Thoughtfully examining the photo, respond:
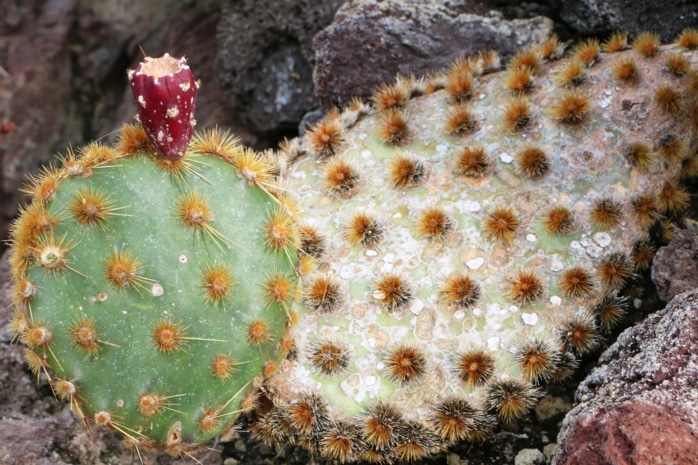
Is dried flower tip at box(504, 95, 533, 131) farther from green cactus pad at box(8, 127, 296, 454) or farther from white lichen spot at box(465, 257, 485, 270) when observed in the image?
green cactus pad at box(8, 127, 296, 454)

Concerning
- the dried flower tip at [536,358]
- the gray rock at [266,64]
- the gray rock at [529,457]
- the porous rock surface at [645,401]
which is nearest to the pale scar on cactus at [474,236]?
the dried flower tip at [536,358]

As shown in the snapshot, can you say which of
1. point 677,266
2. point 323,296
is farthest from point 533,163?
point 323,296

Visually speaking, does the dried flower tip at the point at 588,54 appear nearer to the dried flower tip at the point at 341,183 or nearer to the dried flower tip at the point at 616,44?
the dried flower tip at the point at 616,44

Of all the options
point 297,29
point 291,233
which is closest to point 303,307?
point 291,233

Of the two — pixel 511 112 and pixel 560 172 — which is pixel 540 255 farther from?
pixel 511 112

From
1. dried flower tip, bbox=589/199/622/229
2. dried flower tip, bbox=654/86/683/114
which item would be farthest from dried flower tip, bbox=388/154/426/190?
dried flower tip, bbox=654/86/683/114
